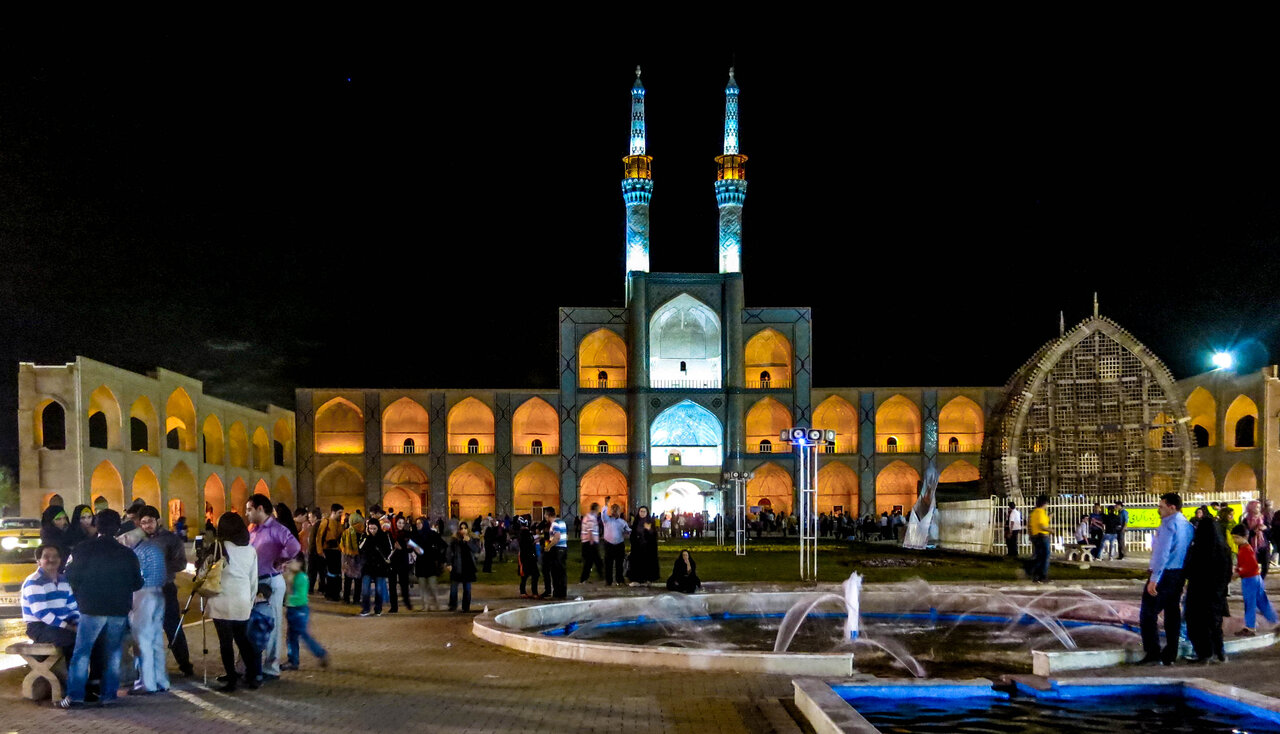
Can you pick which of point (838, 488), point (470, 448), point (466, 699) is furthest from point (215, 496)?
point (466, 699)

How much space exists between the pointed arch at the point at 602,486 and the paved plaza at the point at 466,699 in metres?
36.3

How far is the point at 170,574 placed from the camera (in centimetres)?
823

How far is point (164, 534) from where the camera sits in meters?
8.16

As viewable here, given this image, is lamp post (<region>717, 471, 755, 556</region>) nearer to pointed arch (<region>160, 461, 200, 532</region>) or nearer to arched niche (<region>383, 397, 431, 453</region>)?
arched niche (<region>383, 397, 431, 453</region>)

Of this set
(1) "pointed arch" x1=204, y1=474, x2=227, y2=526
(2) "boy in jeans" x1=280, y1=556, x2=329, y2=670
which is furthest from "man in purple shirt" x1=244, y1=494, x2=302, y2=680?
(1) "pointed arch" x1=204, y1=474, x2=227, y2=526

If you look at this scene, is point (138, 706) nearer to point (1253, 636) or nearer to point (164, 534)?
point (164, 534)

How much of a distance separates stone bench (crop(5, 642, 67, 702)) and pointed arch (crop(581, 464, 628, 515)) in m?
38.1

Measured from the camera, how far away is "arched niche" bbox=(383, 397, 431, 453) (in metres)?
46.4

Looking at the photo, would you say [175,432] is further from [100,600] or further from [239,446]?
[100,600]

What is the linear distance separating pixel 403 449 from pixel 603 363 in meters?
8.47

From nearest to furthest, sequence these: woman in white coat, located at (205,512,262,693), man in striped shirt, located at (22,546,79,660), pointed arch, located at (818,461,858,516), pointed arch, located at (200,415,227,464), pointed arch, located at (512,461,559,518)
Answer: man in striped shirt, located at (22,546,79,660) → woman in white coat, located at (205,512,262,693) → pointed arch, located at (200,415,227,464) → pointed arch, located at (818,461,858,516) → pointed arch, located at (512,461,559,518)

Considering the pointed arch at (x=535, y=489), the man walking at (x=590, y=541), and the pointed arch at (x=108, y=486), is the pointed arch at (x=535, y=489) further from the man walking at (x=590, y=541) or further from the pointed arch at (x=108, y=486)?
the man walking at (x=590, y=541)

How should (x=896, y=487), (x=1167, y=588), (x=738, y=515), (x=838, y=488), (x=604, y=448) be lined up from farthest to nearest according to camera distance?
(x=838, y=488) < (x=896, y=487) < (x=604, y=448) < (x=738, y=515) < (x=1167, y=588)

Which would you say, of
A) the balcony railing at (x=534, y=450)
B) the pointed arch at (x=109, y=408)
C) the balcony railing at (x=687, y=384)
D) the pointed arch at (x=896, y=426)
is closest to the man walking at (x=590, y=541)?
the pointed arch at (x=109, y=408)
